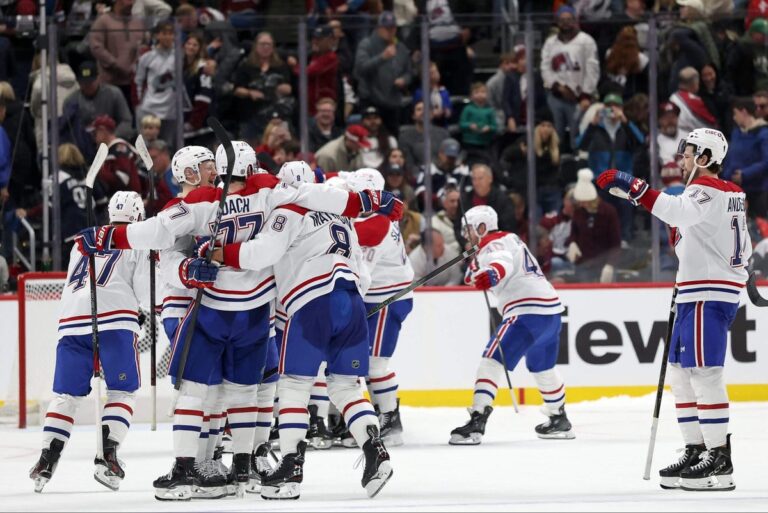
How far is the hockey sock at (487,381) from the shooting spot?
24.7ft

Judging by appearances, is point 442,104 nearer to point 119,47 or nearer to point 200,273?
point 119,47

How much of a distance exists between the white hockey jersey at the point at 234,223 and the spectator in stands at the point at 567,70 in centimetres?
466

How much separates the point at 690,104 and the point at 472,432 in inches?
147

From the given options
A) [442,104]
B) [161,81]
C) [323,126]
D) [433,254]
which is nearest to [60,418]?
[433,254]

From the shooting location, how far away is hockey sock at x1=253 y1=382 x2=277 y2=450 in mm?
5633

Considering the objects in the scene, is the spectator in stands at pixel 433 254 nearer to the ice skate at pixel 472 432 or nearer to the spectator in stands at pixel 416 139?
the spectator in stands at pixel 416 139

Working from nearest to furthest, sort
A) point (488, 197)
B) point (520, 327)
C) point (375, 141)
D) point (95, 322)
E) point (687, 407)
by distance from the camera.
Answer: point (687, 407)
point (95, 322)
point (520, 327)
point (488, 197)
point (375, 141)

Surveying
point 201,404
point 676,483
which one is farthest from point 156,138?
point 676,483

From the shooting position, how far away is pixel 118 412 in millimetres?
5973

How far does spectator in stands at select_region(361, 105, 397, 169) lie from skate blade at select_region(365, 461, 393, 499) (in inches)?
184

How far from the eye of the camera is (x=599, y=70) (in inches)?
393

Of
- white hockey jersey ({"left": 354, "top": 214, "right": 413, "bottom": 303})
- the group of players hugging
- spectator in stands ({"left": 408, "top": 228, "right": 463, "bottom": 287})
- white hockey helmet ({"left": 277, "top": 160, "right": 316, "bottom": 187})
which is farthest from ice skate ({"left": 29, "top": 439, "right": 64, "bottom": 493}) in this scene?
spectator in stands ({"left": 408, "top": 228, "right": 463, "bottom": 287})

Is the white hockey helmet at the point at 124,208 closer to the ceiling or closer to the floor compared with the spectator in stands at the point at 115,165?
closer to the ceiling

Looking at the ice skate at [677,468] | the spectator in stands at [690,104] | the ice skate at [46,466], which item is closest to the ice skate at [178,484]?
the ice skate at [46,466]
